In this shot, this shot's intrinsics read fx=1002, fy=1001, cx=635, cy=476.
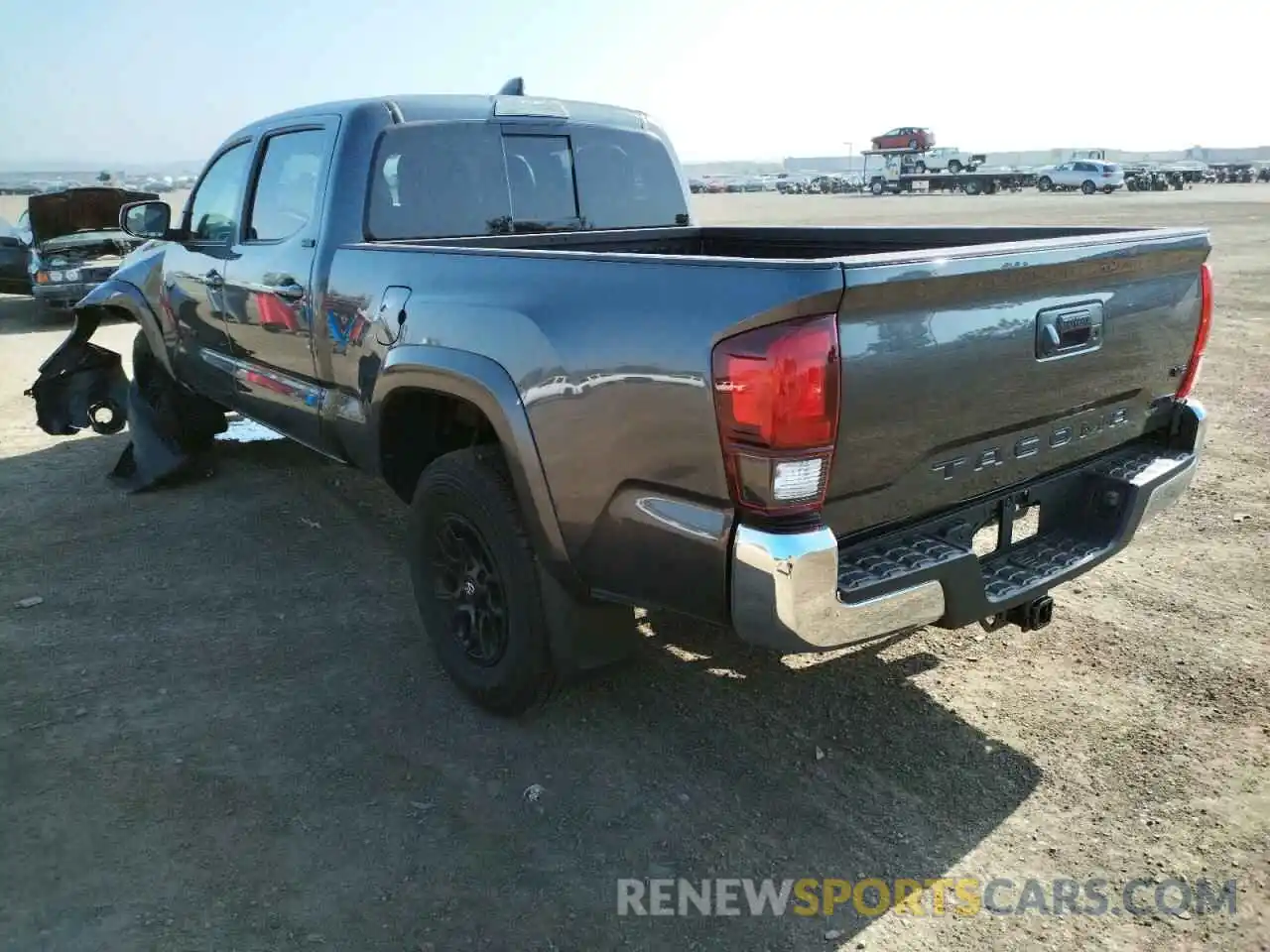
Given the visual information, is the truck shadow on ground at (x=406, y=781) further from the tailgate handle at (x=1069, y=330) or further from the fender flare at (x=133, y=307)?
the fender flare at (x=133, y=307)

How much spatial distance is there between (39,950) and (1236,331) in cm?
1153

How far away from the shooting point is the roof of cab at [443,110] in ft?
13.5

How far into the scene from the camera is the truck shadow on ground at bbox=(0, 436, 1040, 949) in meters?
2.56

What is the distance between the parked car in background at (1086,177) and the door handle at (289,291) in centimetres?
5410

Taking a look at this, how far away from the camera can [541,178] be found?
4.57 m

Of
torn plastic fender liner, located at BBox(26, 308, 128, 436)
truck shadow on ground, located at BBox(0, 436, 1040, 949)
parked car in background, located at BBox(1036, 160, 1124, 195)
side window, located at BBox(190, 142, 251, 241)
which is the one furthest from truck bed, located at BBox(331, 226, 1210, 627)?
parked car in background, located at BBox(1036, 160, 1124, 195)

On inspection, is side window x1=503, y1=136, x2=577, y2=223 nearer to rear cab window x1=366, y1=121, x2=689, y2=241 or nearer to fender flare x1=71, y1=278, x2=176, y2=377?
rear cab window x1=366, y1=121, x2=689, y2=241

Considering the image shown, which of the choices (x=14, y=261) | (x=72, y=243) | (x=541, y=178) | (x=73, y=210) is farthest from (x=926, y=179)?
(x=541, y=178)

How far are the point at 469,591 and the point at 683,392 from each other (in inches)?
53.8

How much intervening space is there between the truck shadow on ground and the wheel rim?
0.88ft

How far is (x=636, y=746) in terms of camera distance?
3.28 meters

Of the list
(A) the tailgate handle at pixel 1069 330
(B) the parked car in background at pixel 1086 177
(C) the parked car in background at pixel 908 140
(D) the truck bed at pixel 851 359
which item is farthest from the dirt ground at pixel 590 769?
(C) the parked car in background at pixel 908 140

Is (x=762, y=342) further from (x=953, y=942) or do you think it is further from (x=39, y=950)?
(x=39, y=950)

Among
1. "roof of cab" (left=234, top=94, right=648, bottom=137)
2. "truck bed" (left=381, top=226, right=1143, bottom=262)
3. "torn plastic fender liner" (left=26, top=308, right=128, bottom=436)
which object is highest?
"roof of cab" (left=234, top=94, right=648, bottom=137)
